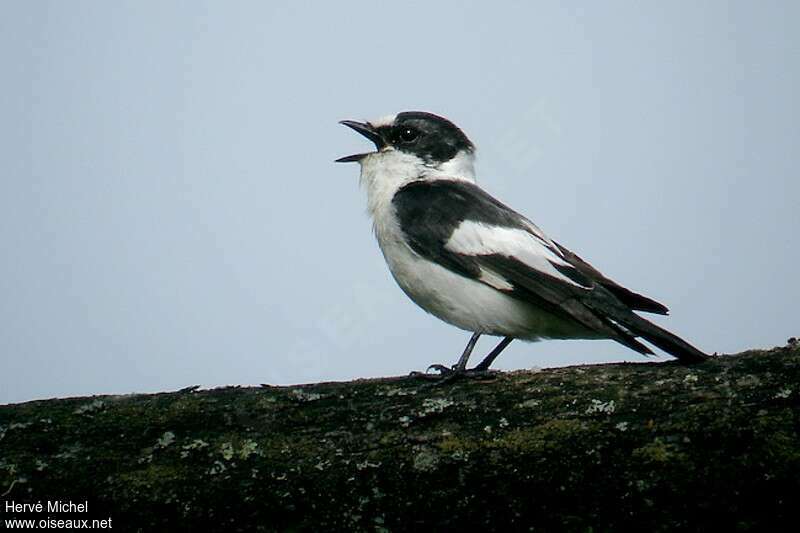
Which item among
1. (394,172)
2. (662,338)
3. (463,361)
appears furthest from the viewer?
(394,172)

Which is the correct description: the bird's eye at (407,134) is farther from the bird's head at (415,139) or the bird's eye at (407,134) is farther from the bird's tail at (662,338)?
the bird's tail at (662,338)

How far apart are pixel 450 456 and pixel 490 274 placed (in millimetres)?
2724

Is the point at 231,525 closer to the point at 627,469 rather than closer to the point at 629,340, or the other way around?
the point at 627,469

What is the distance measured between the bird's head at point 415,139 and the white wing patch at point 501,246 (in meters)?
1.34

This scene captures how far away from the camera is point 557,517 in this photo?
9.02 ft

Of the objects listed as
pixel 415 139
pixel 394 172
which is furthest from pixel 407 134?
pixel 394 172

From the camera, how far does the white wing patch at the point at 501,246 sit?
5586 mm

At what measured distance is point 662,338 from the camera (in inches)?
171

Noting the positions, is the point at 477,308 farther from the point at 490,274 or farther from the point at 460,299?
the point at 490,274

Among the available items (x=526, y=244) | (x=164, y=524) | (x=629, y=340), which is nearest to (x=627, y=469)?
(x=164, y=524)

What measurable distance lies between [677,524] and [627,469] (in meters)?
0.21

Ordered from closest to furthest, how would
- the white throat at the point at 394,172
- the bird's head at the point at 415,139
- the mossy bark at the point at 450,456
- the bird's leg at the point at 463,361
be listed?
the mossy bark at the point at 450,456
the bird's leg at the point at 463,361
the white throat at the point at 394,172
the bird's head at the point at 415,139

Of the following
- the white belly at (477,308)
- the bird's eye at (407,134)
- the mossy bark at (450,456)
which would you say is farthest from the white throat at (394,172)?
the mossy bark at (450,456)

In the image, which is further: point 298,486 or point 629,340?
point 629,340
